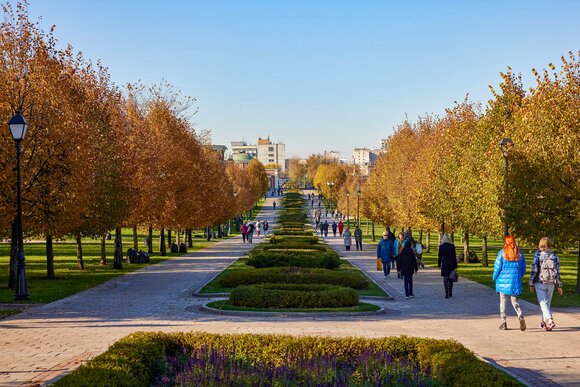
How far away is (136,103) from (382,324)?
98.6 feet

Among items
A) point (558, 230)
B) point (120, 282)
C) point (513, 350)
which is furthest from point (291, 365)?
point (120, 282)

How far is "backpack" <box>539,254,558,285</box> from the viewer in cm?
1513

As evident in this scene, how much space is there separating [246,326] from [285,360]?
532 cm

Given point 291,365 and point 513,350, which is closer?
point 291,365

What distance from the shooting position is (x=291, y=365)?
10.1 m

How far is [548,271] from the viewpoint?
49.7 ft

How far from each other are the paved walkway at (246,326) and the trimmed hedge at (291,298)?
116cm

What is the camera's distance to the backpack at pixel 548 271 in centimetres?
1513

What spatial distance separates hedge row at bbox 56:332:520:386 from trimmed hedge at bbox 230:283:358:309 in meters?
6.77

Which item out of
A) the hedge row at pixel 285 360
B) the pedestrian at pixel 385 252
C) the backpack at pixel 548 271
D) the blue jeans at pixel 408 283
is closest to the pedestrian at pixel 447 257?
the blue jeans at pixel 408 283

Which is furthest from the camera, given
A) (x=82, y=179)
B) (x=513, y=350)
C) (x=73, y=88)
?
(x=73, y=88)

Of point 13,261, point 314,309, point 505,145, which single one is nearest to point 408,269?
point 314,309

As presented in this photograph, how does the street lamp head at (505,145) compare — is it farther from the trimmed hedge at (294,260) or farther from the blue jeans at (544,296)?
the trimmed hedge at (294,260)

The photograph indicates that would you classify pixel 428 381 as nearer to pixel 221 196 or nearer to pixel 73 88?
pixel 73 88
